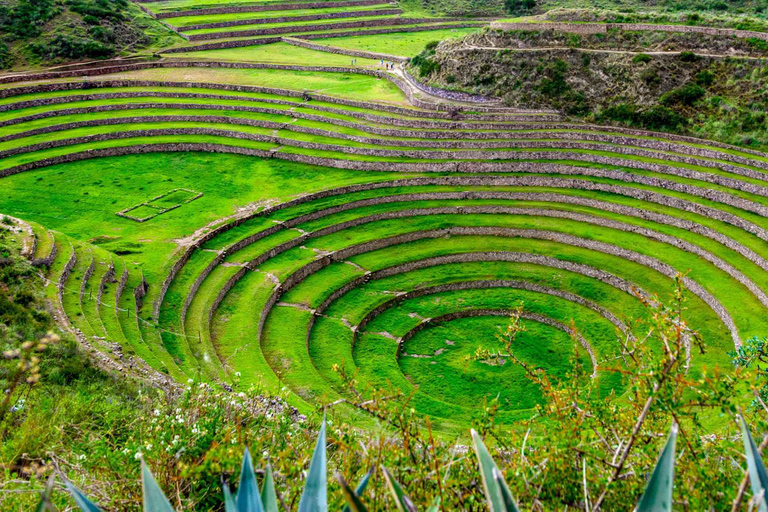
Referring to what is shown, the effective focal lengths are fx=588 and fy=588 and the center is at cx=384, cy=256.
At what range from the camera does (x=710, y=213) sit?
27672 mm

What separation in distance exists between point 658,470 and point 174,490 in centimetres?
610

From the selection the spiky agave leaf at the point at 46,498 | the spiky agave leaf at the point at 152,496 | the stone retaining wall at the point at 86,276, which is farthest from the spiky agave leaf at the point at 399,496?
the stone retaining wall at the point at 86,276

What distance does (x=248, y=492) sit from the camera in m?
5.44

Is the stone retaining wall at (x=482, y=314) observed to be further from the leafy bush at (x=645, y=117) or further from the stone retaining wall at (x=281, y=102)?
the leafy bush at (x=645, y=117)

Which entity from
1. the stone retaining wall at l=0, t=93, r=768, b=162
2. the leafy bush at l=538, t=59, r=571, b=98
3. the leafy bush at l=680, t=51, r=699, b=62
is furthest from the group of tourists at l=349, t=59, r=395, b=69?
the leafy bush at l=680, t=51, r=699, b=62

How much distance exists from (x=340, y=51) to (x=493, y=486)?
5936cm

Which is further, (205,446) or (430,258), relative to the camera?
(430,258)

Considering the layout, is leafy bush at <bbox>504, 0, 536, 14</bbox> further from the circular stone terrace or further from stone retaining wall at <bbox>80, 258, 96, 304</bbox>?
stone retaining wall at <bbox>80, 258, 96, 304</bbox>

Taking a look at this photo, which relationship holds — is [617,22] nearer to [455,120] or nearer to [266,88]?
[455,120]

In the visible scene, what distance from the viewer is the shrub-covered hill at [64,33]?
49.0m

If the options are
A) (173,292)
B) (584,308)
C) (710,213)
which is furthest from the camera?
(710,213)

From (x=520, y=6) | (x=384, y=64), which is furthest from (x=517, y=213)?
(x=520, y=6)

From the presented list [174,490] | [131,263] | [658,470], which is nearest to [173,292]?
[131,263]

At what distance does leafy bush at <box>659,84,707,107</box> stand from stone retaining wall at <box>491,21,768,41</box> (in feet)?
15.7
